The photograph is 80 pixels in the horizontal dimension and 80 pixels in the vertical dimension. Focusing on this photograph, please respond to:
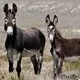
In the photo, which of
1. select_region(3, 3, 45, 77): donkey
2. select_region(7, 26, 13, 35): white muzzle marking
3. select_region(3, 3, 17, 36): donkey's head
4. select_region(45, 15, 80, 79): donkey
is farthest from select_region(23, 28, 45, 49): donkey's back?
select_region(7, 26, 13, 35): white muzzle marking

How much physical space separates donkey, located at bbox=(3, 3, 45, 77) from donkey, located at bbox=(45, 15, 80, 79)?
0.93 meters

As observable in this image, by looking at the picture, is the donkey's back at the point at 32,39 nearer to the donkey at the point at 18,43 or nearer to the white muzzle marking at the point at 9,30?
the donkey at the point at 18,43

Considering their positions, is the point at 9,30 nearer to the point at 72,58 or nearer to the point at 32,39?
the point at 72,58

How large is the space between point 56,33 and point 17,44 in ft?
4.95

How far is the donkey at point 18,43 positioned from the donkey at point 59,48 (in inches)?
36.7

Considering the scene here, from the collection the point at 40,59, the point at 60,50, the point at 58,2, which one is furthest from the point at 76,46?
the point at 58,2

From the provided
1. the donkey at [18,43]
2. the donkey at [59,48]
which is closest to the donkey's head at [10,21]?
the donkey at [18,43]

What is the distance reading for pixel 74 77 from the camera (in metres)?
12.4

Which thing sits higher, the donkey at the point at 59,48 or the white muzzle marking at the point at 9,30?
the white muzzle marking at the point at 9,30

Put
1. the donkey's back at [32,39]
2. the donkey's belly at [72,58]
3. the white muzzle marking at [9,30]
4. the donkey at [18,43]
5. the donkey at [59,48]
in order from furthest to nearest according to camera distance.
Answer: the donkey's back at [32,39] < the donkey's belly at [72,58] < the donkey at [59,48] < the donkey at [18,43] < the white muzzle marking at [9,30]

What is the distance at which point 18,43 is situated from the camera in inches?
486

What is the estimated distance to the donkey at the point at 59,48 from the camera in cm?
1270

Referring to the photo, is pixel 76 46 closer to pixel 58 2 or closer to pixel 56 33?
pixel 56 33

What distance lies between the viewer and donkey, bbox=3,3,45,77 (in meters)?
11.9
